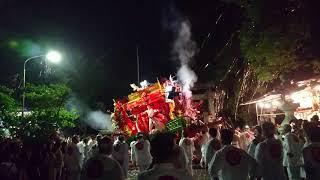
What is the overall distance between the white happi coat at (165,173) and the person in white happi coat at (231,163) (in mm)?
2593

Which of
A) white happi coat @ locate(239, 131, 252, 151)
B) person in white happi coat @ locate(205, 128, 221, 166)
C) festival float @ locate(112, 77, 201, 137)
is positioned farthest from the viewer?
festival float @ locate(112, 77, 201, 137)

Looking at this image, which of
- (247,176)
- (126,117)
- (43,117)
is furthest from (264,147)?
(43,117)

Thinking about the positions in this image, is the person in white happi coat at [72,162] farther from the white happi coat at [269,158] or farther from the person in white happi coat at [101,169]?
the person in white happi coat at [101,169]

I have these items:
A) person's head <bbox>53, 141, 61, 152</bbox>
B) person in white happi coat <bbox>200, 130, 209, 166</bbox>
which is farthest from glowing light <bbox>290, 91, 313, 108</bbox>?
person's head <bbox>53, 141, 61, 152</bbox>

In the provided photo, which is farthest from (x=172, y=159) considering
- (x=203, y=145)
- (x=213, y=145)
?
(x=203, y=145)

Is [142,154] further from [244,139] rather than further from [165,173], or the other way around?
[165,173]

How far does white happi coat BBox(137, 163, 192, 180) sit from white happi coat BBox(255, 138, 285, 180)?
4324mm

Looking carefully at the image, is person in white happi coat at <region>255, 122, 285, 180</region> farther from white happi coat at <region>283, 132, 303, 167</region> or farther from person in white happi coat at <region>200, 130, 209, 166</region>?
person in white happi coat at <region>200, 130, 209, 166</region>

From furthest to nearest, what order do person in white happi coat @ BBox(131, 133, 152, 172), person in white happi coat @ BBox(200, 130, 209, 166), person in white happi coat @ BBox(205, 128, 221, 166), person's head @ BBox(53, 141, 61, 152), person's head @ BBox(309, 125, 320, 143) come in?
person in white happi coat @ BBox(131, 133, 152, 172) < person in white happi coat @ BBox(200, 130, 209, 166) < person's head @ BBox(53, 141, 61, 152) < person in white happi coat @ BBox(205, 128, 221, 166) < person's head @ BBox(309, 125, 320, 143)

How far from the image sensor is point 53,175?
10.6 m

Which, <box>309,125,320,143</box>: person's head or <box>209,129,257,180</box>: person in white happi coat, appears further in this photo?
<box>309,125,320,143</box>: person's head

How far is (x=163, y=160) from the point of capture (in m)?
4.80

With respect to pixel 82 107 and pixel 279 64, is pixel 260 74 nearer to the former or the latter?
pixel 279 64

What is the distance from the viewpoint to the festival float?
80.7 ft
